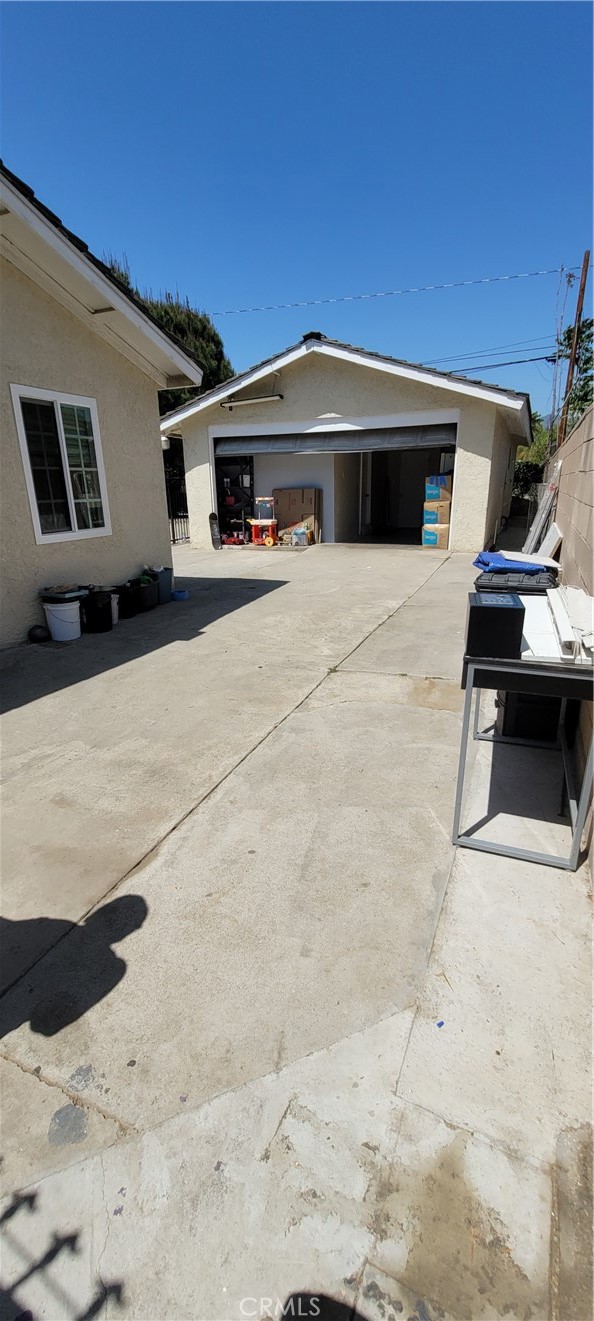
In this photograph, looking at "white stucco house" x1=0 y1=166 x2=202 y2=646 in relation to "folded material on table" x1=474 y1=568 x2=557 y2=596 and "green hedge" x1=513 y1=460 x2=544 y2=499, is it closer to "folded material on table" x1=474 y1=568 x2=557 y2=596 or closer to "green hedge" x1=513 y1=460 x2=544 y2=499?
"folded material on table" x1=474 y1=568 x2=557 y2=596

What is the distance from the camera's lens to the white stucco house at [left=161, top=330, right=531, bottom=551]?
12.5 m

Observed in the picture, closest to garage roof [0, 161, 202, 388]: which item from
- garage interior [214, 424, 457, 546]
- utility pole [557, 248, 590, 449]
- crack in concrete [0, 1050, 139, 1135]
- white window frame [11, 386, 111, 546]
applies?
white window frame [11, 386, 111, 546]

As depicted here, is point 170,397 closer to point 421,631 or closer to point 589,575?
point 421,631

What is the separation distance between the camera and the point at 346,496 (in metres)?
16.0

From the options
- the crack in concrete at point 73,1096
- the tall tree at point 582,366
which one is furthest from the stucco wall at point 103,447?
the tall tree at point 582,366

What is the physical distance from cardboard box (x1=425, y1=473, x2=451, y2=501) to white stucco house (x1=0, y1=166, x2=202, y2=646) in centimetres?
683

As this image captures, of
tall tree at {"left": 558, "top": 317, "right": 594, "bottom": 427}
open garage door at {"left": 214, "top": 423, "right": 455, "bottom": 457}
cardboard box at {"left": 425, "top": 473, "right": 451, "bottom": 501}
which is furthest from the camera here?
tall tree at {"left": 558, "top": 317, "right": 594, "bottom": 427}

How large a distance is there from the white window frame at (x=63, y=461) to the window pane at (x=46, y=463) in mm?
57

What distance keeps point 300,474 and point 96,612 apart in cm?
985

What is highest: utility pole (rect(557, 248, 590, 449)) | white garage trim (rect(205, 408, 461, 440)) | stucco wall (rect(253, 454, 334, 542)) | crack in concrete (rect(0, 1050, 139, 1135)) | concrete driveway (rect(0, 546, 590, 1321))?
utility pole (rect(557, 248, 590, 449))

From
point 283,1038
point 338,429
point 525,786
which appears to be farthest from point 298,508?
point 283,1038

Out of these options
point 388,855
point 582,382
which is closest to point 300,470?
point 388,855

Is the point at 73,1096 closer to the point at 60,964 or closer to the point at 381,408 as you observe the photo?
the point at 60,964

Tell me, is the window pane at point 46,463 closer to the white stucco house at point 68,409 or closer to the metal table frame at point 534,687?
the white stucco house at point 68,409
